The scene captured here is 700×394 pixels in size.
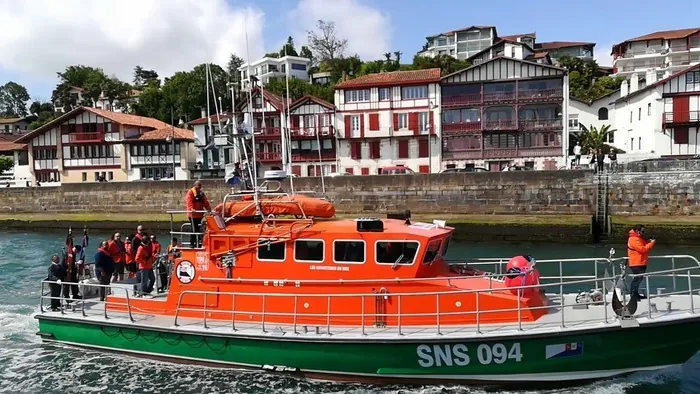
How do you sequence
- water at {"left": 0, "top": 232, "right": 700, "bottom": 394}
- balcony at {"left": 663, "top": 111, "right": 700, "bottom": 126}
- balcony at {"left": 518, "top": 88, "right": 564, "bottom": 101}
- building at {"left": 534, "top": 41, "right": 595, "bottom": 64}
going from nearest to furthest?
1. water at {"left": 0, "top": 232, "right": 700, "bottom": 394}
2. balcony at {"left": 663, "top": 111, "right": 700, "bottom": 126}
3. balcony at {"left": 518, "top": 88, "right": 564, "bottom": 101}
4. building at {"left": 534, "top": 41, "right": 595, "bottom": 64}

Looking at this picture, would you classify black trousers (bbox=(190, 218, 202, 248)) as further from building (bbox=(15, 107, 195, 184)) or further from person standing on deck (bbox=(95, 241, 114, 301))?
building (bbox=(15, 107, 195, 184))

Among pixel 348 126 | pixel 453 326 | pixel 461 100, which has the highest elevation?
pixel 461 100

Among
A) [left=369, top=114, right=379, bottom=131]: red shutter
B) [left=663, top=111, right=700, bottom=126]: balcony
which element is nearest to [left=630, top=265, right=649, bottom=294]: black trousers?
[left=663, top=111, right=700, bottom=126]: balcony

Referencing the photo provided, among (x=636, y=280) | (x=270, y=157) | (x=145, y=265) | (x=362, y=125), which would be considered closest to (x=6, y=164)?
(x=270, y=157)

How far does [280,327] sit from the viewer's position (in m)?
10.5

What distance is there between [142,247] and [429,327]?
650 cm

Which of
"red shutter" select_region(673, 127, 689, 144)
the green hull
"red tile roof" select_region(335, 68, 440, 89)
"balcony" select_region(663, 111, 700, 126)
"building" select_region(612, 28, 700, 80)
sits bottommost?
the green hull

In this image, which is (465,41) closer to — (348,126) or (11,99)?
(348,126)

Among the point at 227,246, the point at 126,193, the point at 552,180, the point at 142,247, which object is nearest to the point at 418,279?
the point at 227,246

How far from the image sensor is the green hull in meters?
9.24

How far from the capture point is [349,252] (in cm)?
1026

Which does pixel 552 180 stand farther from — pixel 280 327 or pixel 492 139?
pixel 280 327

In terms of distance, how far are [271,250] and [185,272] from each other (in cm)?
194

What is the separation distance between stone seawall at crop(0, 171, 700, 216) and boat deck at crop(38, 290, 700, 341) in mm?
19948
